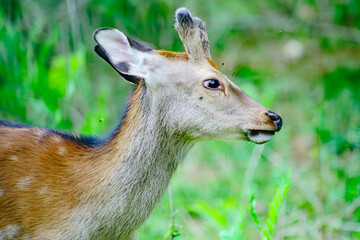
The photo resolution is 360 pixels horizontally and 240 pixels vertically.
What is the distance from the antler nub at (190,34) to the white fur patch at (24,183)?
141 centimetres

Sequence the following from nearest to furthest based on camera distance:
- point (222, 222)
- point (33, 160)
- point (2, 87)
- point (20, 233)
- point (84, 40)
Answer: point (20, 233) → point (33, 160) → point (222, 222) → point (2, 87) → point (84, 40)

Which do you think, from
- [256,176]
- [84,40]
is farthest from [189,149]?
[84,40]

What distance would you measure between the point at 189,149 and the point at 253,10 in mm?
5732

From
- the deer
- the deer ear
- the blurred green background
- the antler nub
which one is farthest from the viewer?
the blurred green background

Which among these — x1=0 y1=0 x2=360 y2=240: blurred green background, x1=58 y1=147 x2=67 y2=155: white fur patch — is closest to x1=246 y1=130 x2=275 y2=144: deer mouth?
x1=0 y1=0 x2=360 y2=240: blurred green background

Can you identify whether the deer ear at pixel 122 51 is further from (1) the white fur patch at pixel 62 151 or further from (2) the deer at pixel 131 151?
(1) the white fur patch at pixel 62 151

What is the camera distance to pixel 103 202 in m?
3.69

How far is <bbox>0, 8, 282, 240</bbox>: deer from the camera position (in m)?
3.64

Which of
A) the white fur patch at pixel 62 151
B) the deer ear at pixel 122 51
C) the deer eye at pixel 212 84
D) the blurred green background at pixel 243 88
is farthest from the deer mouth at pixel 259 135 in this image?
the white fur patch at pixel 62 151

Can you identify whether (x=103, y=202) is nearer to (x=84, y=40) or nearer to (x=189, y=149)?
(x=189, y=149)

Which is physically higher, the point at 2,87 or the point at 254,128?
the point at 254,128

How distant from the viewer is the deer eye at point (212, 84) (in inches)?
149

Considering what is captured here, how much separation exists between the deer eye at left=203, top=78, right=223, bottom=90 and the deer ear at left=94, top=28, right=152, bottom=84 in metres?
0.44

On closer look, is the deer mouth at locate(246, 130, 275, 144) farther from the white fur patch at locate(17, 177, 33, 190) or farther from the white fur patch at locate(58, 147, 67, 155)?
the white fur patch at locate(17, 177, 33, 190)
